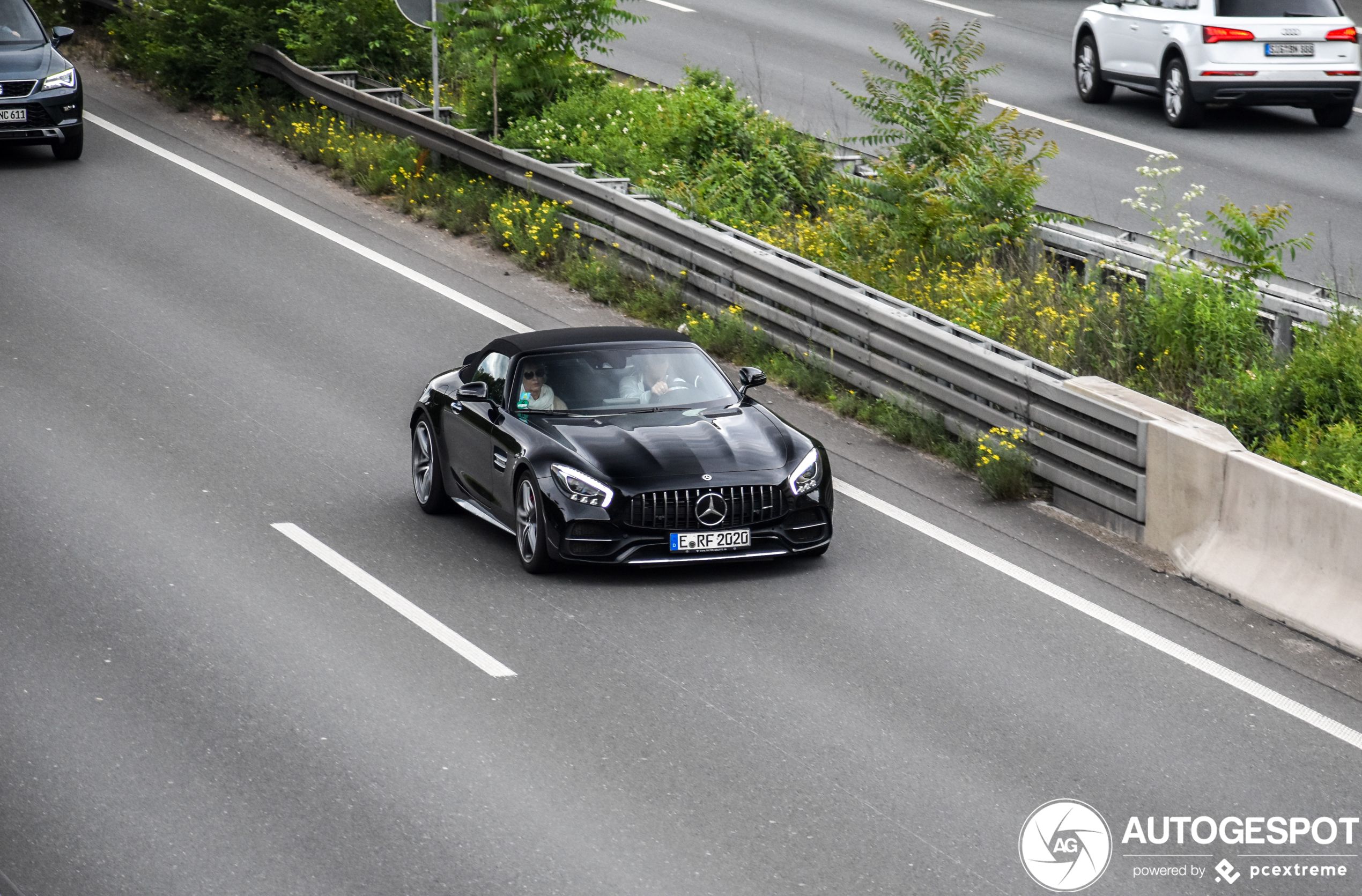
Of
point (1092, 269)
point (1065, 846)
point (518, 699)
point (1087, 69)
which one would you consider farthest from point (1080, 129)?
point (1065, 846)

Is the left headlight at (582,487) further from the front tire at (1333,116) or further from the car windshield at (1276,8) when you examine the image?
Result: the front tire at (1333,116)

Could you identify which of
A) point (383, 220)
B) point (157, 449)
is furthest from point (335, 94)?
point (157, 449)

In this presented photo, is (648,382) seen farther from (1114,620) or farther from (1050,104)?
(1050,104)

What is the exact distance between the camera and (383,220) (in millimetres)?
19359

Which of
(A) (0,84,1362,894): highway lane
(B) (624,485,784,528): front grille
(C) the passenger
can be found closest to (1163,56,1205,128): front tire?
(A) (0,84,1362,894): highway lane

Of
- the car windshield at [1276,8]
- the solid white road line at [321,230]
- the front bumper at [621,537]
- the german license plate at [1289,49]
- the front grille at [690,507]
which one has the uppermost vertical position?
the car windshield at [1276,8]

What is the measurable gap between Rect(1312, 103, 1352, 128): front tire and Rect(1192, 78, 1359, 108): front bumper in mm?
117

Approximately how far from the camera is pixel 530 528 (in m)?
10.5

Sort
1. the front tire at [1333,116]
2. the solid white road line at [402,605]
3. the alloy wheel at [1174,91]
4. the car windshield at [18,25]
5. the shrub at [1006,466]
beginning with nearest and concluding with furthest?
1. the solid white road line at [402,605]
2. the shrub at [1006,466]
3. the car windshield at [18,25]
4. the front tire at [1333,116]
5. the alloy wheel at [1174,91]

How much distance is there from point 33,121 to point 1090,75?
13.7 meters

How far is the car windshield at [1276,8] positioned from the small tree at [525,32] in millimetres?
7803

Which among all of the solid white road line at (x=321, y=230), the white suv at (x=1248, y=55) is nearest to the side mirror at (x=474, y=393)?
the solid white road line at (x=321, y=230)

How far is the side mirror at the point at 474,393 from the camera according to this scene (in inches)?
441

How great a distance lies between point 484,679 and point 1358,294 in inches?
369
